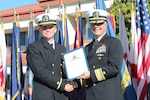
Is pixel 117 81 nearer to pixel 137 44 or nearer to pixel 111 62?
pixel 111 62

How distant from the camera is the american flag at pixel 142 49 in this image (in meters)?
3.70

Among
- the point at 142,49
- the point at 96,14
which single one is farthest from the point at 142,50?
the point at 96,14

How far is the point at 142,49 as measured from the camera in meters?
3.85

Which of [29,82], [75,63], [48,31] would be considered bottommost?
[29,82]

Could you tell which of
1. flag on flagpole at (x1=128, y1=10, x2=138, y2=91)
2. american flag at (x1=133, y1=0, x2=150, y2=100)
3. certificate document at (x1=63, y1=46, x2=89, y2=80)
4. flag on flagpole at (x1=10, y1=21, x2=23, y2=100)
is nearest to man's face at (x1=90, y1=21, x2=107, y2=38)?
certificate document at (x1=63, y1=46, x2=89, y2=80)

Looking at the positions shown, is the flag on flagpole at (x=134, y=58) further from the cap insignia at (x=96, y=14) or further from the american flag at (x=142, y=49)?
the cap insignia at (x=96, y=14)

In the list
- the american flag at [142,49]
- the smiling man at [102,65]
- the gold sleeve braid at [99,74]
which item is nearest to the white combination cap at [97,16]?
the smiling man at [102,65]

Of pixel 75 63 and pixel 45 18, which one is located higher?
pixel 45 18

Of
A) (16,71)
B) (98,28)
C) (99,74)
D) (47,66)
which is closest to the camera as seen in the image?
(99,74)

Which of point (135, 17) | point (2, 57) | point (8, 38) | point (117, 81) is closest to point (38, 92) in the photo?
point (117, 81)

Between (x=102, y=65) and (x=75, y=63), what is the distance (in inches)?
9.3

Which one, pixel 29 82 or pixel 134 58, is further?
pixel 29 82

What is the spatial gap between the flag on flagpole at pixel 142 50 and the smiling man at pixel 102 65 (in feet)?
3.88

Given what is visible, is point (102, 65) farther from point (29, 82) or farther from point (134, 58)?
point (29, 82)
